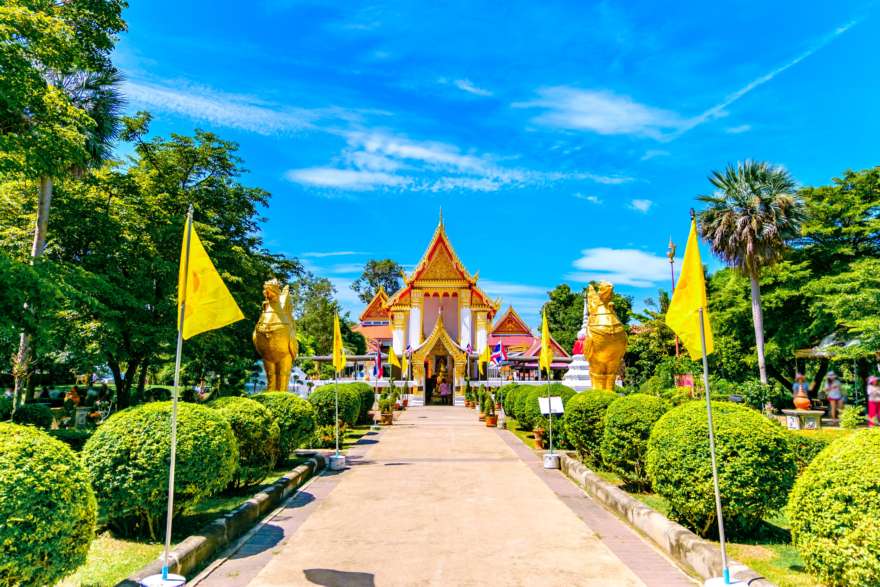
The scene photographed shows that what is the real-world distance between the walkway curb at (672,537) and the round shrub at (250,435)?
18.4 feet

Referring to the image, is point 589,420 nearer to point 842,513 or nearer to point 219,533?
point 842,513

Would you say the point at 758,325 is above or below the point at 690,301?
above

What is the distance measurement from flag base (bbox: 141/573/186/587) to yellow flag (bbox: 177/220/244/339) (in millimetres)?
2268

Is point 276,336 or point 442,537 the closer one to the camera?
point 442,537

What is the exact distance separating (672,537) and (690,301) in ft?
8.75

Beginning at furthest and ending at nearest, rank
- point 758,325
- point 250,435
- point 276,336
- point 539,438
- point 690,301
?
point 758,325 < point 539,438 < point 276,336 < point 250,435 < point 690,301

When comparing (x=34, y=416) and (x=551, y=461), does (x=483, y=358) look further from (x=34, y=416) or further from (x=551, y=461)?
(x=34, y=416)

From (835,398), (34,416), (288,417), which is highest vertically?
(288,417)

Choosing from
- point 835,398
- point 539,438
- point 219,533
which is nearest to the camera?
point 219,533

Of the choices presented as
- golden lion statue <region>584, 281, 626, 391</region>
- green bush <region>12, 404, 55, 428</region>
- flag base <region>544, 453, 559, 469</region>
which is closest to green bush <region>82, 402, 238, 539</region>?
flag base <region>544, 453, 559, 469</region>

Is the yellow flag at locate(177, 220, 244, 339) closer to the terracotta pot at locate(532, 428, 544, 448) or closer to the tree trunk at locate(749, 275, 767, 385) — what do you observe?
the terracotta pot at locate(532, 428, 544, 448)

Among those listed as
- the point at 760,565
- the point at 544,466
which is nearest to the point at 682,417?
the point at 760,565

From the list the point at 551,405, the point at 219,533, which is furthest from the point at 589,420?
the point at 219,533

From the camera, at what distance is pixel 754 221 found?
27.1 metres
